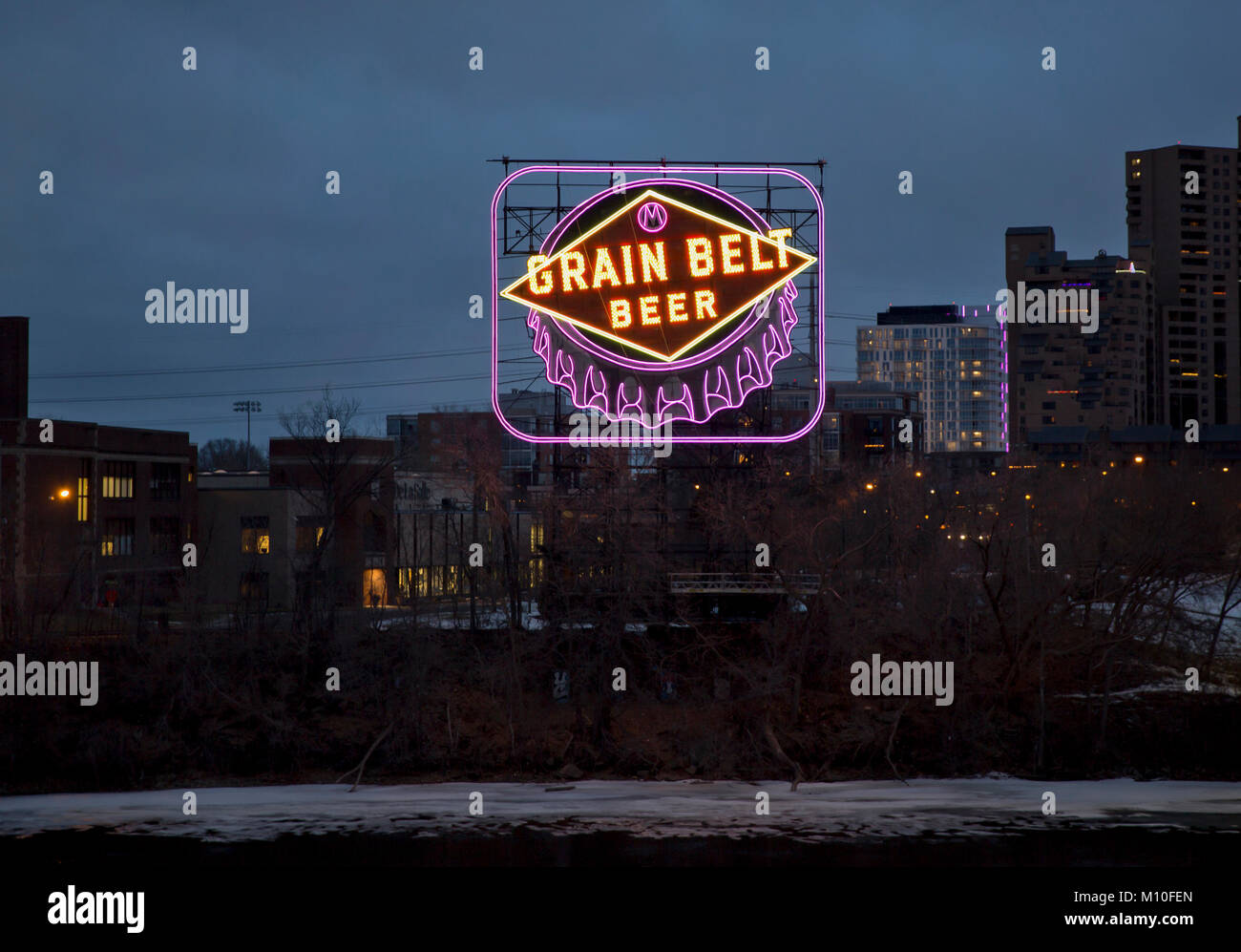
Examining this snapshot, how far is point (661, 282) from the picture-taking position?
24.8 metres

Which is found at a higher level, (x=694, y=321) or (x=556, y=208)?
(x=556, y=208)

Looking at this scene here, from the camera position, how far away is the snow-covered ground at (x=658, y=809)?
19.3 m

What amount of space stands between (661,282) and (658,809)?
443 inches

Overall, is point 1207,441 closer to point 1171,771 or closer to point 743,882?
point 1171,771

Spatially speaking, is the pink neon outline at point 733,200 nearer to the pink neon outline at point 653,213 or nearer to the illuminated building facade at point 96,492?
the pink neon outline at point 653,213

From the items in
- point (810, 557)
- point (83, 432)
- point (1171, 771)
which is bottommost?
point (1171, 771)

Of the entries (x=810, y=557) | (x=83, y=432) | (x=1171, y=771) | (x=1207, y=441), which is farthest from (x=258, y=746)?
(x=1207, y=441)

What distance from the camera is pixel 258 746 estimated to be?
27.8 m

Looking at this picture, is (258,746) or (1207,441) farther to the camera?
(1207,441)

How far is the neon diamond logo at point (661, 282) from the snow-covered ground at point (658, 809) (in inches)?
377

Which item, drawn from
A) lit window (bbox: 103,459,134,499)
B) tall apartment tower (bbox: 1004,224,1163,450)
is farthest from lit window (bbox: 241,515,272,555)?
tall apartment tower (bbox: 1004,224,1163,450)

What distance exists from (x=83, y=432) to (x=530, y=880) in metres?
45.5

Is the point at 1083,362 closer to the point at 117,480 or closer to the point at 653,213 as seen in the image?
the point at 117,480

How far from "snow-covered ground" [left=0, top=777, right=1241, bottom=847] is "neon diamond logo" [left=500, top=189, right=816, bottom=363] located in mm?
9571
